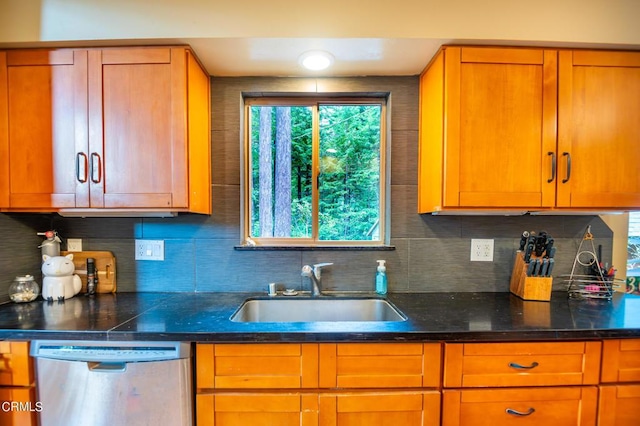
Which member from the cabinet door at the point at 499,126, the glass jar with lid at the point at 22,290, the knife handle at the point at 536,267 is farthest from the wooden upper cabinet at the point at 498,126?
the glass jar with lid at the point at 22,290

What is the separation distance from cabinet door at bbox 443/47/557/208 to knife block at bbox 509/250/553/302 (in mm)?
385

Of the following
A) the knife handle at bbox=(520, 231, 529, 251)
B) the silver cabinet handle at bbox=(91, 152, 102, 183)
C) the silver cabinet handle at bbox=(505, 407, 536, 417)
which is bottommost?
the silver cabinet handle at bbox=(505, 407, 536, 417)

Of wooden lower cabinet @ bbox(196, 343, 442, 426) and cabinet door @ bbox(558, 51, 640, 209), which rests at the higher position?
cabinet door @ bbox(558, 51, 640, 209)

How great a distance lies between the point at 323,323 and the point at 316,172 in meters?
0.90

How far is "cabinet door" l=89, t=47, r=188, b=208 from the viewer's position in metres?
1.29

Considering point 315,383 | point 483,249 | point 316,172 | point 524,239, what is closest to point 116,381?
point 315,383

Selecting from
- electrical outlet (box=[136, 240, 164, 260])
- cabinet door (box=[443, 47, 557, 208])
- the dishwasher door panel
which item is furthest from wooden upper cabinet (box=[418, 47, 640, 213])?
electrical outlet (box=[136, 240, 164, 260])

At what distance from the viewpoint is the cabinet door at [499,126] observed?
1.29 meters

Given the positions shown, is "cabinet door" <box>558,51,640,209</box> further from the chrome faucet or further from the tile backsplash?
the chrome faucet

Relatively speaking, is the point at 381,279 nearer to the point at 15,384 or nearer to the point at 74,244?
the point at 15,384

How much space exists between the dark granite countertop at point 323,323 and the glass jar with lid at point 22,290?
0.04 meters

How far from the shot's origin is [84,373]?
3.41 ft

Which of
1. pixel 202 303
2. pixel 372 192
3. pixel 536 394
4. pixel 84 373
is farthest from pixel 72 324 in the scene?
pixel 536 394

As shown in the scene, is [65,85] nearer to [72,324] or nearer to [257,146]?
[257,146]
